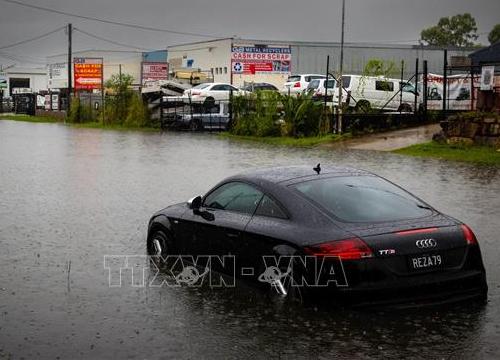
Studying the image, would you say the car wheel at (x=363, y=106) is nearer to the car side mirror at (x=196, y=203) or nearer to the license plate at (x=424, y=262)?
the car side mirror at (x=196, y=203)

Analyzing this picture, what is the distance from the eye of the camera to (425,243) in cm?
721

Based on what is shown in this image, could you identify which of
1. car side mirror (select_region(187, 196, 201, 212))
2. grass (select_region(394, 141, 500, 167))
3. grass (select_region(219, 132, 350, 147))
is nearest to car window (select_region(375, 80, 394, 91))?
grass (select_region(219, 132, 350, 147))

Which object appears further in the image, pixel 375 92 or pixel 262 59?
pixel 262 59

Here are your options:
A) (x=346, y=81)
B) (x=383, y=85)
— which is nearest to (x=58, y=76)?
(x=346, y=81)

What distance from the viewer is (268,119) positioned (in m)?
36.9

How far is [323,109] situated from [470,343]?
28856mm

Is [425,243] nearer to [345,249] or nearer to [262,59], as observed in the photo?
[345,249]

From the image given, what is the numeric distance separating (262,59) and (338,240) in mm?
58618

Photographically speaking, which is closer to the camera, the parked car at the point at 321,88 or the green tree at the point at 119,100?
the parked car at the point at 321,88

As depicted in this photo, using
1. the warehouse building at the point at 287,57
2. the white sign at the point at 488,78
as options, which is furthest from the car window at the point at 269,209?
the warehouse building at the point at 287,57

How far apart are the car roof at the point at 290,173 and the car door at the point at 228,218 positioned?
132mm

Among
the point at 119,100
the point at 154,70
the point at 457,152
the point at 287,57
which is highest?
the point at 287,57

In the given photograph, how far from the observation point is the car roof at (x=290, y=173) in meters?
8.45

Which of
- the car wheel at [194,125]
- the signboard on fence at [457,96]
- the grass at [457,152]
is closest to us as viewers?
the grass at [457,152]
